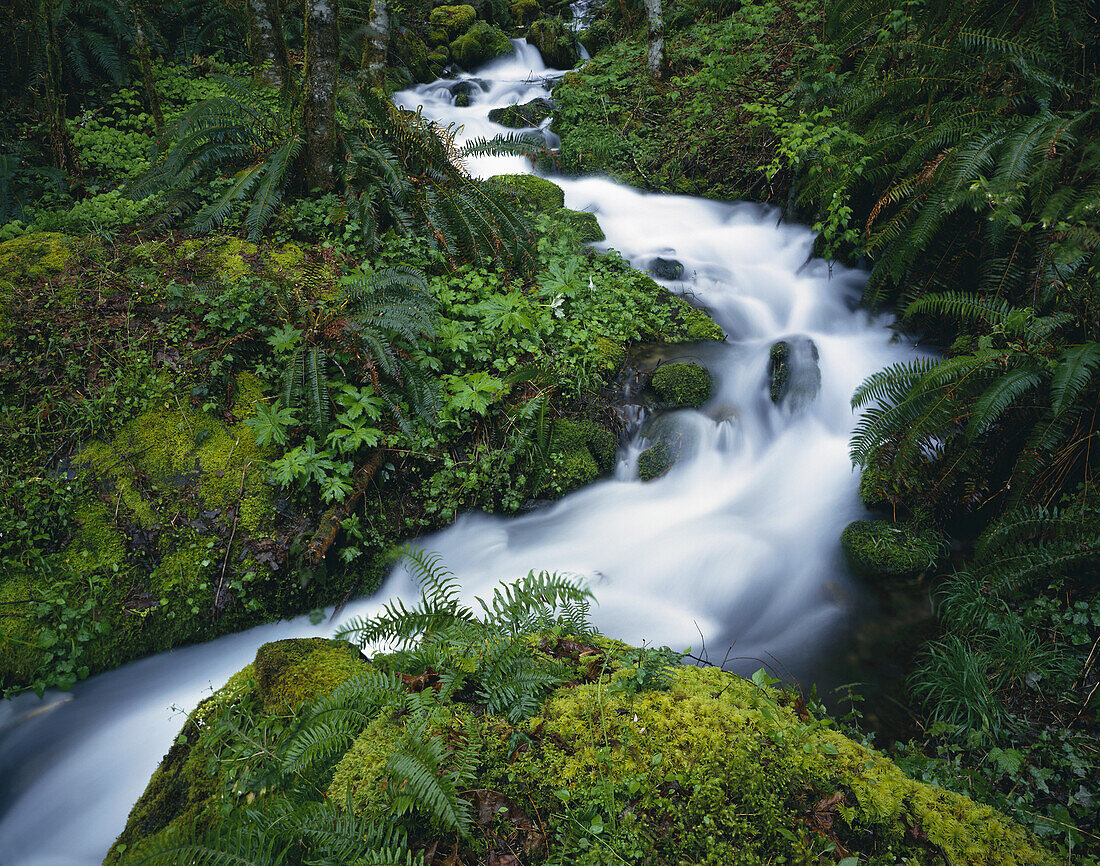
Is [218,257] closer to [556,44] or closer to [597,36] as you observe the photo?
[556,44]

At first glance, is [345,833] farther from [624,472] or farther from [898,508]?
[898,508]

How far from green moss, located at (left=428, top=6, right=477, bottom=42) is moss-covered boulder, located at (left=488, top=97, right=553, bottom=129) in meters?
4.40

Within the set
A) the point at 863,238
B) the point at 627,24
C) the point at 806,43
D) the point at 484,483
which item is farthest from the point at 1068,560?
the point at 627,24

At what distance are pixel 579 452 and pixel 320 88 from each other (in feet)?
14.6

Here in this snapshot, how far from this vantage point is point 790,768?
5.74 feet

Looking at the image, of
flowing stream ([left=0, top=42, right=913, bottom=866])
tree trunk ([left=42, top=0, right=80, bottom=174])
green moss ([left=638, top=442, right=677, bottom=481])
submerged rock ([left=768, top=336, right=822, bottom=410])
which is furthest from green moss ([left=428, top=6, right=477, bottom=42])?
green moss ([left=638, top=442, right=677, bottom=481])

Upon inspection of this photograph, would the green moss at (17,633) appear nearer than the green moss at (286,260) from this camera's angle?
Yes

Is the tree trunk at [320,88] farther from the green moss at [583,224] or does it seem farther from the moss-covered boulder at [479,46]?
the moss-covered boulder at [479,46]

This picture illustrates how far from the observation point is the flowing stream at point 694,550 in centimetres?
323

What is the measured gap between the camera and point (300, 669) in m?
2.61

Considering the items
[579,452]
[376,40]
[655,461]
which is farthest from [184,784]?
[376,40]

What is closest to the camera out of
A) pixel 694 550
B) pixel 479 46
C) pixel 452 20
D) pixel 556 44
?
pixel 694 550

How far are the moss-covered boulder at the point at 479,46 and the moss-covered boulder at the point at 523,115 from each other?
11.3ft

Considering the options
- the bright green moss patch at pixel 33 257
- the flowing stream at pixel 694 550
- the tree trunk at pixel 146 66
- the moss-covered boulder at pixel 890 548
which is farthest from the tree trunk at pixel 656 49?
the bright green moss patch at pixel 33 257
